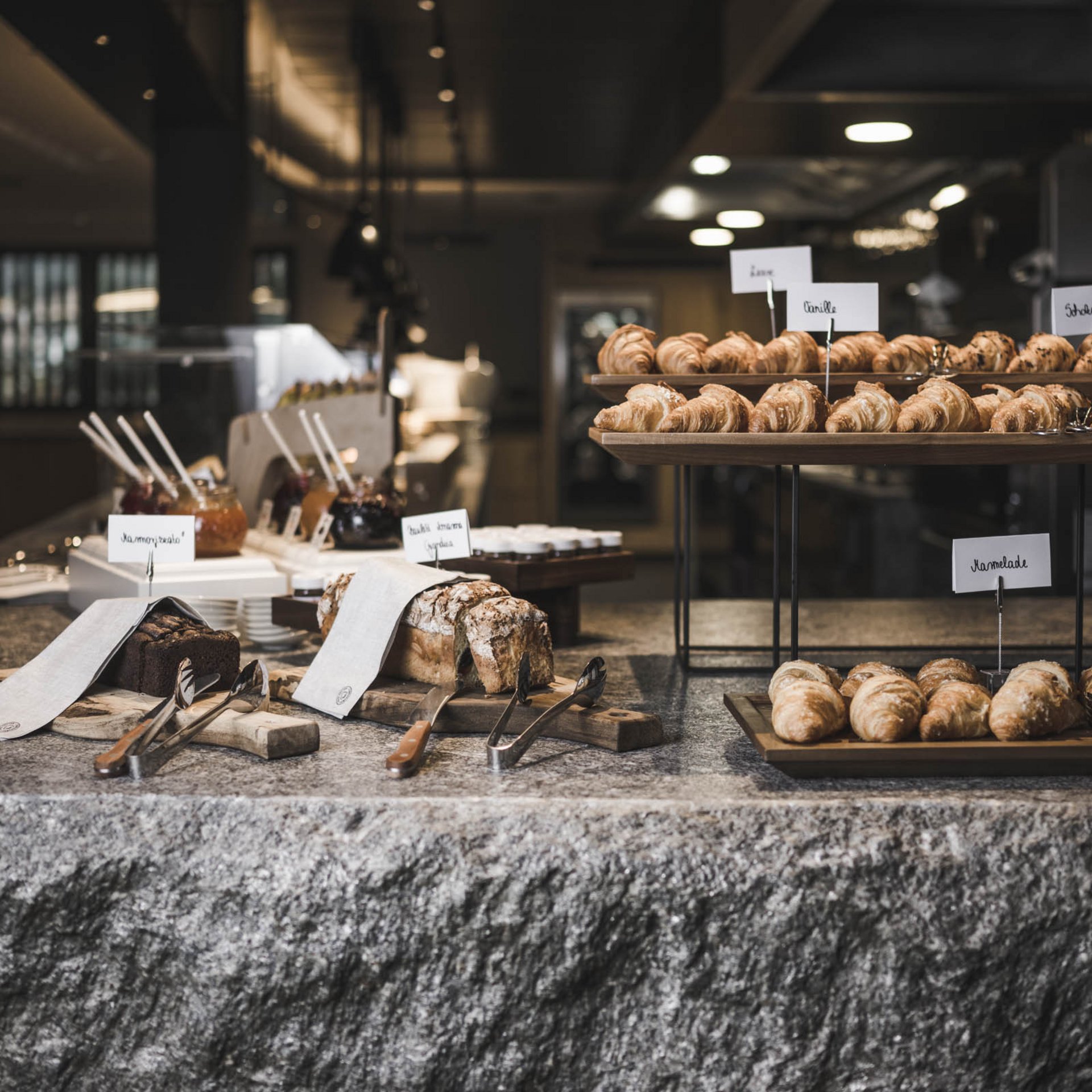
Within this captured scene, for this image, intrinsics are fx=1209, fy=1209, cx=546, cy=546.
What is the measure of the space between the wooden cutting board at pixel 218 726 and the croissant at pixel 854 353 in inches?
36.4

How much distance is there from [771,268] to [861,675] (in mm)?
693

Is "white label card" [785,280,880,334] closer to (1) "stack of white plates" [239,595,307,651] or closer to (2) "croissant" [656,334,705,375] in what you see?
(2) "croissant" [656,334,705,375]

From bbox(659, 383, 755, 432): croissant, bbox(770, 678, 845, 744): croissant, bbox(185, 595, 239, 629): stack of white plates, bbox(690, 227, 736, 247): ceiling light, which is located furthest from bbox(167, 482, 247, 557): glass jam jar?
bbox(690, 227, 736, 247): ceiling light

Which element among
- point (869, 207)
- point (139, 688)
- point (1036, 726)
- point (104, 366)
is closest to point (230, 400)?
point (104, 366)

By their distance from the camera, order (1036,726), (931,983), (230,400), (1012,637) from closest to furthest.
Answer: (931,983), (1036,726), (1012,637), (230,400)

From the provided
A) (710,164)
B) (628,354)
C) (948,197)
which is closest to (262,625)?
(628,354)

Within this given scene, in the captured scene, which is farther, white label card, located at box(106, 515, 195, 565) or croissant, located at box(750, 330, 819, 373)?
croissant, located at box(750, 330, 819, 373)

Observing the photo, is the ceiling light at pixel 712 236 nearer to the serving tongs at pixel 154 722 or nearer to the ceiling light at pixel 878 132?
the ceiling light at pixel 878 132

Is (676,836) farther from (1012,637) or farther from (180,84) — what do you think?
(180,84)

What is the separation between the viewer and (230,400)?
3.96 meters

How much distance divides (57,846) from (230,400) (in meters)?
2.87

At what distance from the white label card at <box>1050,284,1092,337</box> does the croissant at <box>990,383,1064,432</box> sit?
0.22 m

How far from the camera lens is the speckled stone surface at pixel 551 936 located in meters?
1.20

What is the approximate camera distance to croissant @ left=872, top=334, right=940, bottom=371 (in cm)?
181
